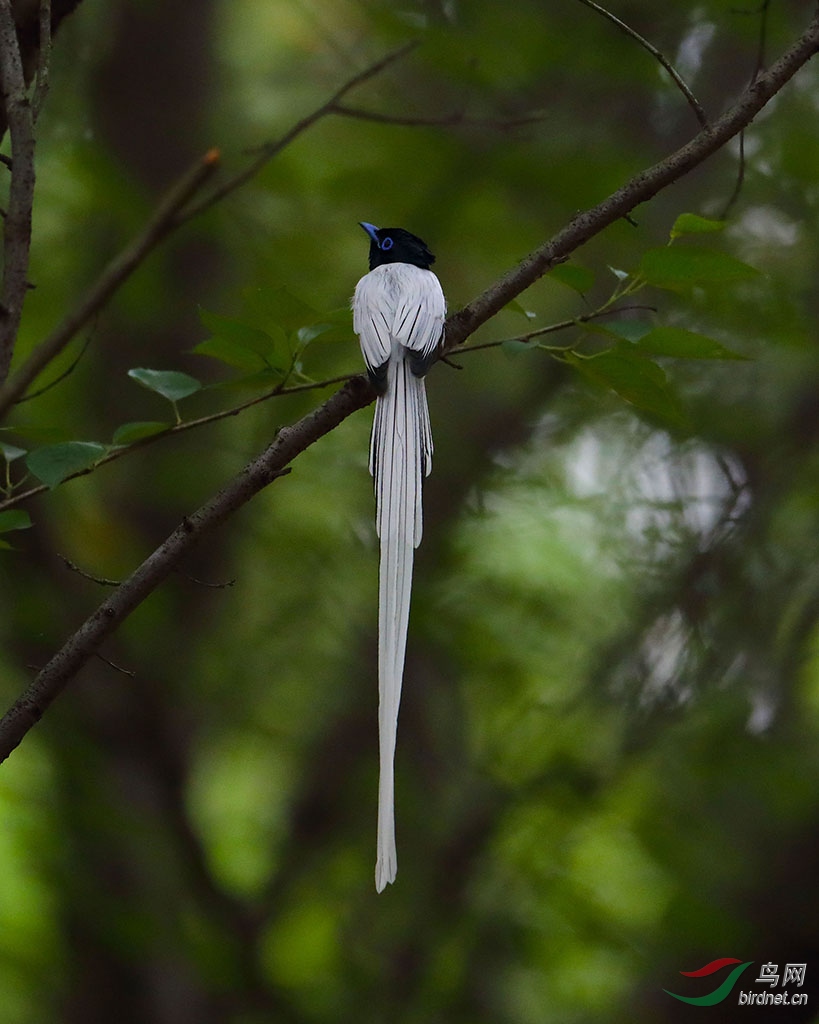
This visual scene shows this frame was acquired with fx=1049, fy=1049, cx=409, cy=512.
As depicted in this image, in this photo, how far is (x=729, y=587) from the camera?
17.1ft

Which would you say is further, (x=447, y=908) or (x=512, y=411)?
(x=512, y=411)

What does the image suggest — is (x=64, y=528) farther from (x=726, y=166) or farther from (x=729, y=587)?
(x=726, y=166)

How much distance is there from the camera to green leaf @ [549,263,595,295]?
2299mm

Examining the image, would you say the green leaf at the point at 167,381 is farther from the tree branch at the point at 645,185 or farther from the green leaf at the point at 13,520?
the tree branch at the point at 645,185

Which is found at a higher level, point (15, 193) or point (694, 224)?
point (694, 224)

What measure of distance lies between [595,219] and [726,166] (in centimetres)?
401

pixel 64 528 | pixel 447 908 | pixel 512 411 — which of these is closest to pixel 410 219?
pixel 512 411

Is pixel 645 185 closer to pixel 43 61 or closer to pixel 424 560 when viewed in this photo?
pixel 43 61

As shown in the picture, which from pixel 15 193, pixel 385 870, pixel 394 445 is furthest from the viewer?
pixel 394 445

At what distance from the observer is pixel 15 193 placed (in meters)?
1.93

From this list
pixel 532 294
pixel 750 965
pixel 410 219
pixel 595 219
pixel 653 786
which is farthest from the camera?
pixel 532 294

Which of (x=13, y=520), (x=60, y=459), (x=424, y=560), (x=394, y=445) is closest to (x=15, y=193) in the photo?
(x=60, y=459)

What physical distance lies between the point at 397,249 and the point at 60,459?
55.5 inches

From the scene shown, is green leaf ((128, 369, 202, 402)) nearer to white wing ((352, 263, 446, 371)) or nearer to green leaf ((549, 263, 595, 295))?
white wing ((352, 263, 446, 371))
